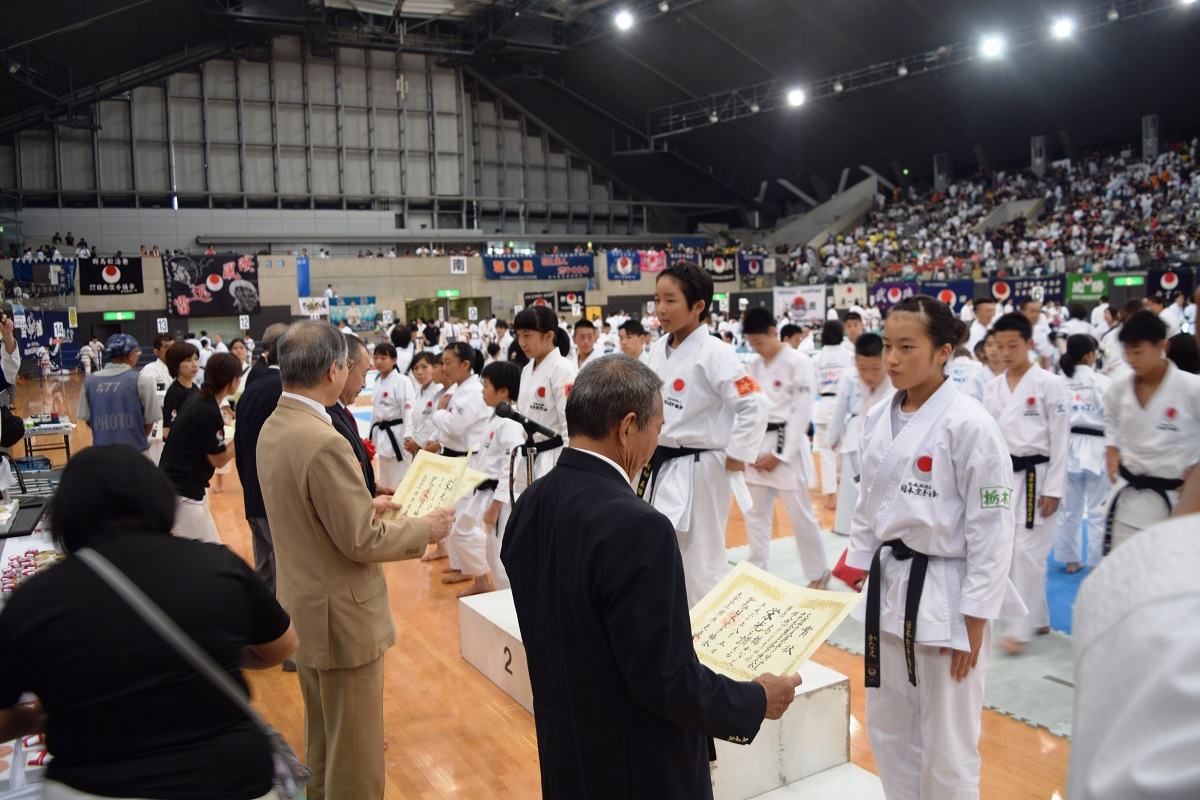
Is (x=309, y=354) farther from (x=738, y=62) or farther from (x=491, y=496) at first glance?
(x=738, y=62)

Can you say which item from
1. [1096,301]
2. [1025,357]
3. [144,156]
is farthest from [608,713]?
[144,156]

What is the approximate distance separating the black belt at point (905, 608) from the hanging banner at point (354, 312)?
87.0ft

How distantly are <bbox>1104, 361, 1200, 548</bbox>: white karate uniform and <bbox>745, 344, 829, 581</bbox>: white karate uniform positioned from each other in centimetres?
198

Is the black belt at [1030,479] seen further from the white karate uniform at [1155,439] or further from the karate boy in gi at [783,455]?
the karate boy in gi at [783,455]

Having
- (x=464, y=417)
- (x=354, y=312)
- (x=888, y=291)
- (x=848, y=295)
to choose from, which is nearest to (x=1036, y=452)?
(x=464, y=417)

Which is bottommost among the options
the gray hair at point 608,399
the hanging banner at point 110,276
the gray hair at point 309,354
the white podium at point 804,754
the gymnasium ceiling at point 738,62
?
the white podium at point 804,754

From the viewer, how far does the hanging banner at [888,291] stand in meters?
25.6

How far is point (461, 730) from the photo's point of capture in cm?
394

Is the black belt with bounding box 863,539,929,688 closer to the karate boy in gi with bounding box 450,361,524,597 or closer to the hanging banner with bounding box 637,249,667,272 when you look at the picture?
the karate boy in gi with bounding box 450,361,524,597

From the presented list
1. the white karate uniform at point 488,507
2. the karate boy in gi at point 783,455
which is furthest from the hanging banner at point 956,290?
the white karate uniform at point 488,507

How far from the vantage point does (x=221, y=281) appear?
26453 millimetres

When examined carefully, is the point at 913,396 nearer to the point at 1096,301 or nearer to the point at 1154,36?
the point at 1096,301

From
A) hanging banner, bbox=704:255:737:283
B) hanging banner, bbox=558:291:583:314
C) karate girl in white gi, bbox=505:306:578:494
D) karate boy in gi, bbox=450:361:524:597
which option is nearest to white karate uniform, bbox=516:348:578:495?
karate girl in white gi, bbox=505:306:578:494

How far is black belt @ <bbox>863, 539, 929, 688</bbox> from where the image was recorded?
2539 mm
